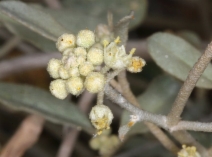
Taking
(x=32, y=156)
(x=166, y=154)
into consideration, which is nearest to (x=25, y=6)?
(x=166, y=154)

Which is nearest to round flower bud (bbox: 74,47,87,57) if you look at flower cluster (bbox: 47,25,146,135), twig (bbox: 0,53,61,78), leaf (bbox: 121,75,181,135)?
flower cluster (bbox: 47,25,146,135)

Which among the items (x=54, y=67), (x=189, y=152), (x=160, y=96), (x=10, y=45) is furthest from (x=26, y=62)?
(x=189, y=152)

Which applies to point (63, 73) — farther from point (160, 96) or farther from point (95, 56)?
point (160, 96)

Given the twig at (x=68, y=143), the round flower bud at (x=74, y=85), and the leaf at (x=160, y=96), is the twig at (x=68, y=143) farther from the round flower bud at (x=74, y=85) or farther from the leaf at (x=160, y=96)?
the round flower bud at (x=74, y=85)

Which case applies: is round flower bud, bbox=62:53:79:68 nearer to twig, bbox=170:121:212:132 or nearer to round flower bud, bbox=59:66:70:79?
round flower bud, bbox=59:66:70:79

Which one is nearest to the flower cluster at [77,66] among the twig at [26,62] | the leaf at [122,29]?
the leaf at [122,29]

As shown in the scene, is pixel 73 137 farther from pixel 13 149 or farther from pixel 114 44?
pixel 114 44
